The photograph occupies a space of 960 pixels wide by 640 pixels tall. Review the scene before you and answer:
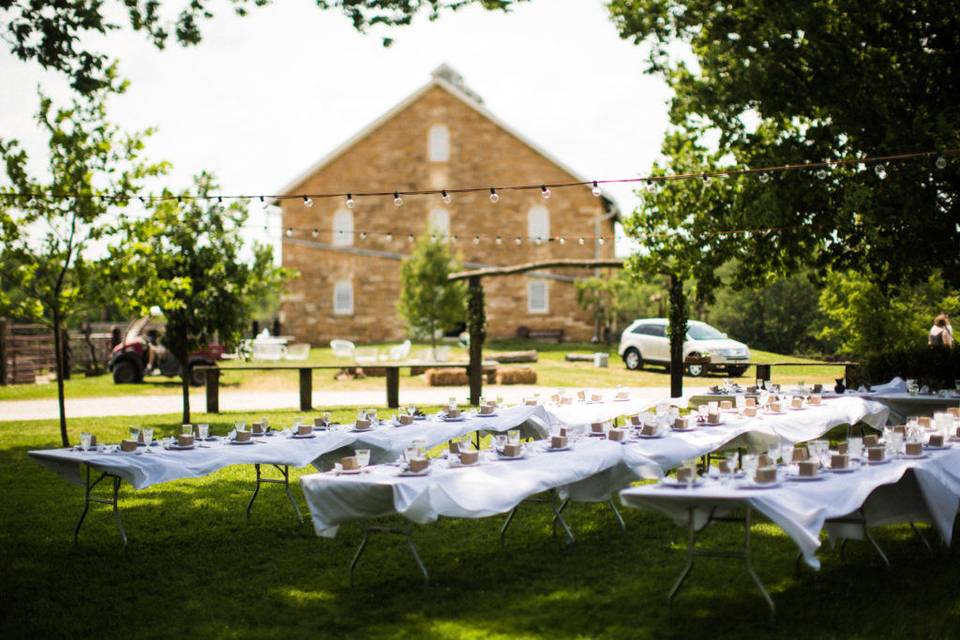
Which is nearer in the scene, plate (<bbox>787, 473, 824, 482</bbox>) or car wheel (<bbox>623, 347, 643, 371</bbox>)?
plate (<bbox>787, 473, 824, 482</bbox>)

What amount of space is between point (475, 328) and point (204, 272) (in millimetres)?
5870

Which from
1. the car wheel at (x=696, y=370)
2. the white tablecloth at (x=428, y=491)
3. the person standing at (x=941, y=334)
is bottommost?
the white tablecloth at (x=428, y=491)

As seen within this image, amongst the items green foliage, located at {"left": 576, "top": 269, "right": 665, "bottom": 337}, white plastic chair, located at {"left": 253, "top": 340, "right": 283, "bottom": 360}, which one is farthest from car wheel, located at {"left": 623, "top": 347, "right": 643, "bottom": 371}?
white plastic chair, located at {"left": 253, "top": 340, "right": 283, "bottom": 360}

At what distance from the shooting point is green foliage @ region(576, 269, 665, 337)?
1454 inches

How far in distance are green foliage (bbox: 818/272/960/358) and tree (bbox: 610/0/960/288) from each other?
9.76 feet

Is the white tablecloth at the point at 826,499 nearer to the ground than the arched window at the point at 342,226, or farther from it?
nearer to the ground

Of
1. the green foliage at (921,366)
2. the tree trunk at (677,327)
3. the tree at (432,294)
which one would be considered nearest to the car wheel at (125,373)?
the tree at (432,294)

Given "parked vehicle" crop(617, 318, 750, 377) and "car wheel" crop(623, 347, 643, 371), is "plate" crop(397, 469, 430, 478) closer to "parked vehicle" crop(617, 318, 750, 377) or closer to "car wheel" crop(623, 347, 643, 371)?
"parked vehicle" crop(617, 318, 750, 377)

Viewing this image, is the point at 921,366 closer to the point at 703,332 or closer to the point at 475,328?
the point at 703,332

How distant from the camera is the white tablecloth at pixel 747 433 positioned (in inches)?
388

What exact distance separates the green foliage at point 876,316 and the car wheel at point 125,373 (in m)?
17.3

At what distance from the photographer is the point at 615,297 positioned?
38.1m

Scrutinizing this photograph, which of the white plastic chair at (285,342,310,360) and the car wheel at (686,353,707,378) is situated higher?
the white plastic chair at (285,342,310,360)

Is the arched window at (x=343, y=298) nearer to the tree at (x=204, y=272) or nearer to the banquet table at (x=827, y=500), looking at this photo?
the tree at (x=204, y=272)
